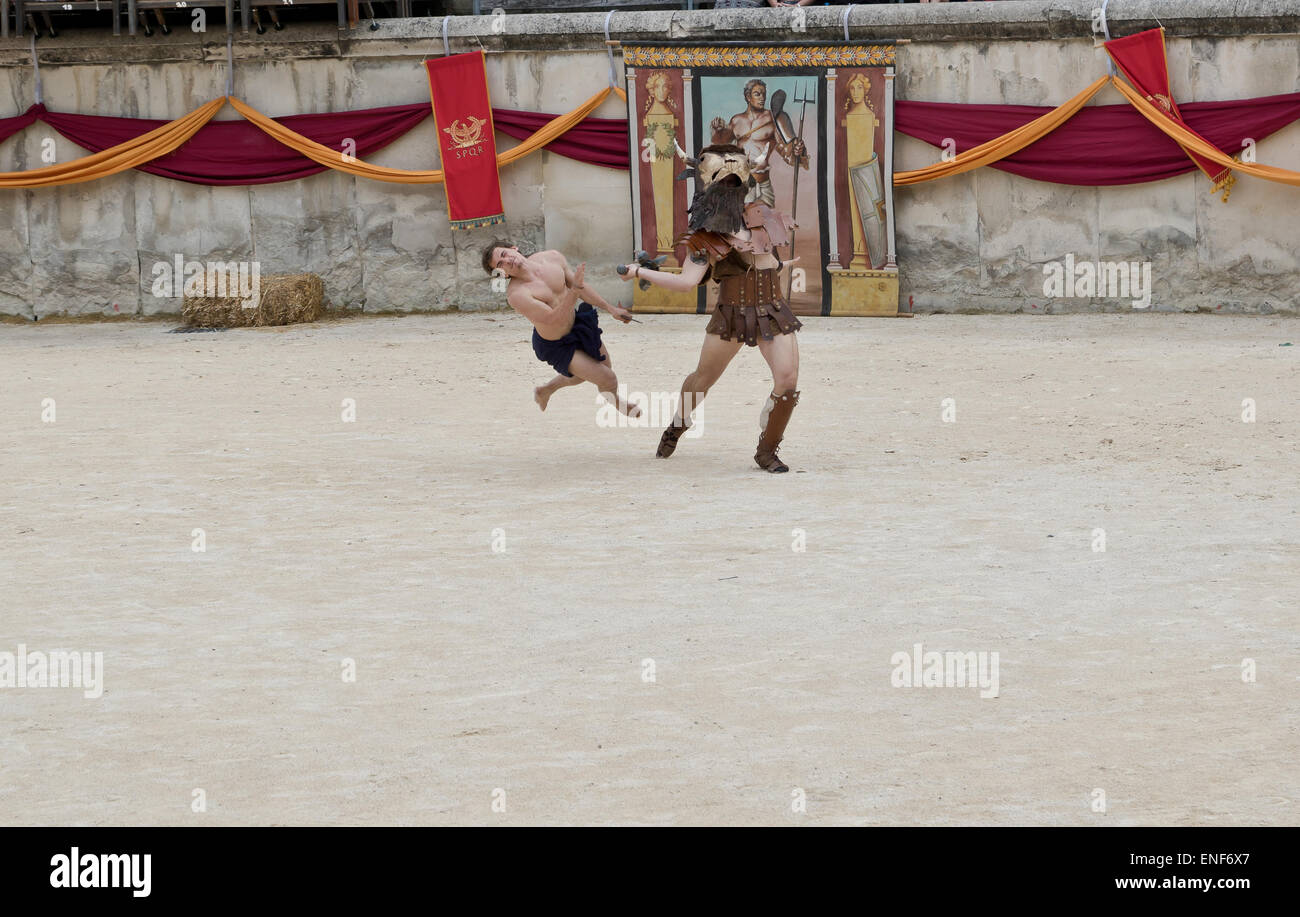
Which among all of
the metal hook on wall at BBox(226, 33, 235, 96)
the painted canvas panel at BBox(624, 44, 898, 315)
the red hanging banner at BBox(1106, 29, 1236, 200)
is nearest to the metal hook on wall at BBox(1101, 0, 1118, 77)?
the red hanging banner at BBox(1106, 29, 1236, 200)

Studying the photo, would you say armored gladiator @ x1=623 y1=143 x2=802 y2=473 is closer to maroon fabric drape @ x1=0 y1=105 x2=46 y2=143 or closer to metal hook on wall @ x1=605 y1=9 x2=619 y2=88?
metal hook on wall @ x1=605 y1=9 x2=619 y2=88

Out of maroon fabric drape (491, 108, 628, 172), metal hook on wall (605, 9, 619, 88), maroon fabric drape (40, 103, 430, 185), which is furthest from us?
maroon fabric drape (40, 103, 430, 185)

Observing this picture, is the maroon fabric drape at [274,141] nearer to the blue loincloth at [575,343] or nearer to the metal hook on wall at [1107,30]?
the metal hook on wall at [1107,30]

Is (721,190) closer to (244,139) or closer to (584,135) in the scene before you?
(584,135)

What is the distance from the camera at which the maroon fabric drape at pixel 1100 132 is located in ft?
52.4

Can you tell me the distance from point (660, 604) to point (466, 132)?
39.9 feet

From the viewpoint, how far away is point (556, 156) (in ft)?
59.9

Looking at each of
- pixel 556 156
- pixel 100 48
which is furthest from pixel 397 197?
pixel 100 48

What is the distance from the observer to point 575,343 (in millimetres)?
10039

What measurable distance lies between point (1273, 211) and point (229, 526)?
11.2 m

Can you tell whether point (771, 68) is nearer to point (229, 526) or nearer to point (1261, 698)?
point (229, 526)

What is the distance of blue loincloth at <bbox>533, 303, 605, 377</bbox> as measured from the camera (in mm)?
10023

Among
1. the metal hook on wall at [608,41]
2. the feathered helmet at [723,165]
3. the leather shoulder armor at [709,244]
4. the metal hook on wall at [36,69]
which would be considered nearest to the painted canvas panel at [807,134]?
the metal hook on wall at [608,41]

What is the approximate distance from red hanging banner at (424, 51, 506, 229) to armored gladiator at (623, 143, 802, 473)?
879 centimetres
